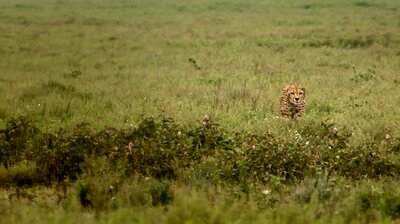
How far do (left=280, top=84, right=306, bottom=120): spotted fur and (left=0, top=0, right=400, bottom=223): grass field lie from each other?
29cm

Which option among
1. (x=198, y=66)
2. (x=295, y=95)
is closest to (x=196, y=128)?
(x=295, y=95)

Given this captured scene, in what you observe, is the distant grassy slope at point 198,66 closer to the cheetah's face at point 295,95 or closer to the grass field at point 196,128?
the grass field at point 196,128

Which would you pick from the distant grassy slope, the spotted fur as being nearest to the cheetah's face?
the spotted fur

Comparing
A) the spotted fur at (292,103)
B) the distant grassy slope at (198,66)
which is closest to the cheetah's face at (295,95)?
the spotted fur at (292,103)

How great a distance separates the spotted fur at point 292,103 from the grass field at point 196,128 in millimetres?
293

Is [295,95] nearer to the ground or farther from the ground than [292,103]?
farther from the ground

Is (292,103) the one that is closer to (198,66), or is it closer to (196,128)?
(196,128)

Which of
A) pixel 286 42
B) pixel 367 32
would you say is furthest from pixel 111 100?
pixel 367 32

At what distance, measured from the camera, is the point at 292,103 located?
973 centimetres

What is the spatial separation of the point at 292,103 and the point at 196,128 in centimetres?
233

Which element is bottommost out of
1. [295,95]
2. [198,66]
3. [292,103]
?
[198,66]

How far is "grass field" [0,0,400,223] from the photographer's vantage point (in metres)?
5.63

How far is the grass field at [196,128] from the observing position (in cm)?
563

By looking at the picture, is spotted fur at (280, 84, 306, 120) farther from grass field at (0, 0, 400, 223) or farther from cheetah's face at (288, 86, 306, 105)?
grass field at (0, 0, 400, 223)
